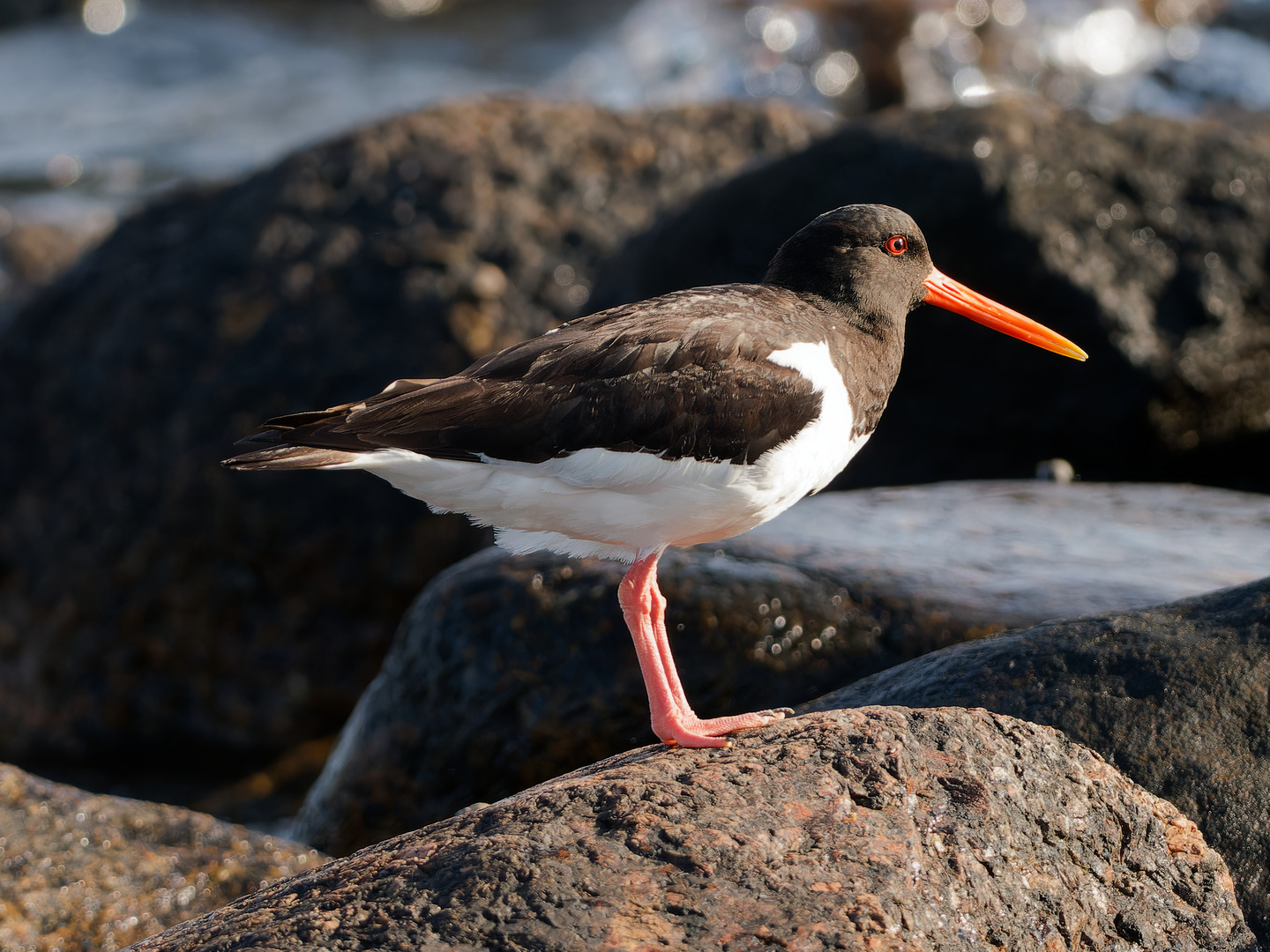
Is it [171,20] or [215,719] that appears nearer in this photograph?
[215,719]

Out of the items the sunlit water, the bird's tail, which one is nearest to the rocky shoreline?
the bird's tail

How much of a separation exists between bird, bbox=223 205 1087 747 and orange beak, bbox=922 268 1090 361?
838 mm

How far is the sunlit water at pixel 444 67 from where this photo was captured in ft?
57.2

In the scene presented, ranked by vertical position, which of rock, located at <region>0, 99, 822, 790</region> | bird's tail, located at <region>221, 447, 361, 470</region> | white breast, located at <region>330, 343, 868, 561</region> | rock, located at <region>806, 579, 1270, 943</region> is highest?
bird's tail, located at <region>221, 447, 361, 470</region>

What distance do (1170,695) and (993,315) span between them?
72.5 inches

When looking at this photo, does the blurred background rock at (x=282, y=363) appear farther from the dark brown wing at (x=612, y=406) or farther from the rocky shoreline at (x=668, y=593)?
the dark brown wing at (x=612, y=406)

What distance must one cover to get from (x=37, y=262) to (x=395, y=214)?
9410 mm

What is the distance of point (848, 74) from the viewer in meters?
17.2

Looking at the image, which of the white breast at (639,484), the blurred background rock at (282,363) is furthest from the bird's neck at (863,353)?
the blurred background rock at (282,363)

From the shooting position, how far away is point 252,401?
832 cm

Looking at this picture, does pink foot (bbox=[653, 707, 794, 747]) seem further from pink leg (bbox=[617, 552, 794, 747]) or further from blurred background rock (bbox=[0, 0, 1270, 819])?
blurred background rock (bbox=[0, 0, 1270, 819])

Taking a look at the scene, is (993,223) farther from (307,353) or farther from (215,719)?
(215,719)

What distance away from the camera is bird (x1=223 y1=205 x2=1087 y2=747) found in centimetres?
397

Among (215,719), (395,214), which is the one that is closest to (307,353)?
(395,214)
